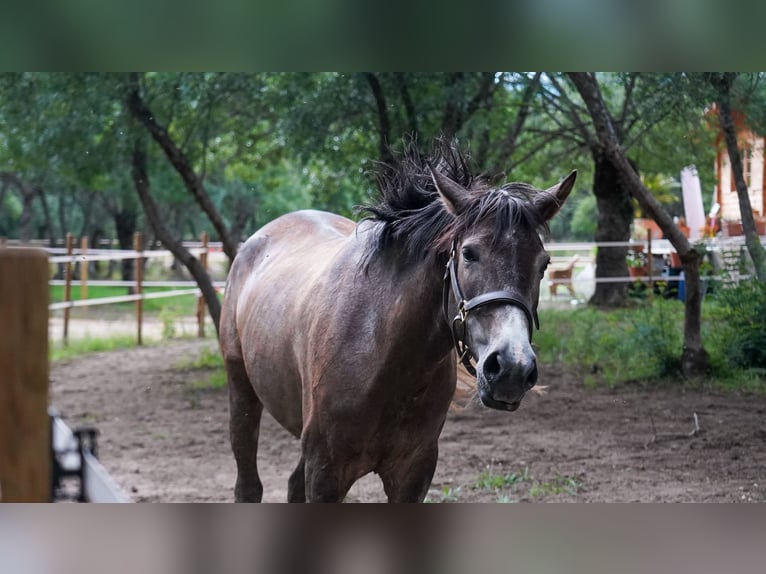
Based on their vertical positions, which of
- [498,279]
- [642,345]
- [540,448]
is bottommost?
[540,448]

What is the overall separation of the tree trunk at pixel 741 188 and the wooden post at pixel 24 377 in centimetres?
602

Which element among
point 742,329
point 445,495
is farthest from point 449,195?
A: point 742,329

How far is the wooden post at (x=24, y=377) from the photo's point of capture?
962 mm

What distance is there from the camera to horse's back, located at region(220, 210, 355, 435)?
3.56 m

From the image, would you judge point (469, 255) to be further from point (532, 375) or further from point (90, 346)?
point (90, 346)

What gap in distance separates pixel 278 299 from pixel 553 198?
1586 mm

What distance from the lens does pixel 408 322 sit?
9.28 feet

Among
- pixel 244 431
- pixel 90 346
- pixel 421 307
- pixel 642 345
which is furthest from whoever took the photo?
pixel 90 346

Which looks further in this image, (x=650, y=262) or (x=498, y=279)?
(x=650, y=262)

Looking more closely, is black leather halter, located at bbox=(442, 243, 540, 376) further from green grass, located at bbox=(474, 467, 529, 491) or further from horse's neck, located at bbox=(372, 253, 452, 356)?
green grass, located at bbox=(474, 467, 529, 491)

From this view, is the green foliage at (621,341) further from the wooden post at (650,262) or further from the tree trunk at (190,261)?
the tree trunk at (190,261)
